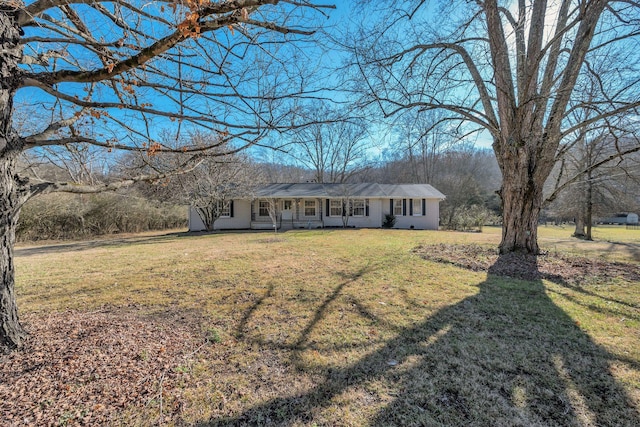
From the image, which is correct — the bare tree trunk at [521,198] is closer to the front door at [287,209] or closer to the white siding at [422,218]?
the white siding at [422,218]

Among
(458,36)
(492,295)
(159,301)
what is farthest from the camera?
(458,36)

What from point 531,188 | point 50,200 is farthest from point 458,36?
point 50,200

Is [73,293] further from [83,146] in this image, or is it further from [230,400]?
[230,400]

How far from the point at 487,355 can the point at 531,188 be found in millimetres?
6052

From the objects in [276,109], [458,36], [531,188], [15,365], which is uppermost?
[458,36]

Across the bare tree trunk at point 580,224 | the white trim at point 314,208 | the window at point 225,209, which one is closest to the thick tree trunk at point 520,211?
the white trim at point 314,208

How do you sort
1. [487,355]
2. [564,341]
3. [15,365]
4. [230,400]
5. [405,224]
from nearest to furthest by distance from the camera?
[230,400] → [15,365] → [487,355] → [564,341] → [405,224]

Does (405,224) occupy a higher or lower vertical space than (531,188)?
lower

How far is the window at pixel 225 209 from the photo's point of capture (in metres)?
17.3

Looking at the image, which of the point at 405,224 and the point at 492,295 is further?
the point at 405,224

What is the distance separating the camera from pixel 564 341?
298 cm

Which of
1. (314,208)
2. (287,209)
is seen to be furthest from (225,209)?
(314,208)

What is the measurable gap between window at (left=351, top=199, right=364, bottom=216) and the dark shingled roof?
0.62 m

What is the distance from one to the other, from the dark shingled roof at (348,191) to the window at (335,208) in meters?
0.60
